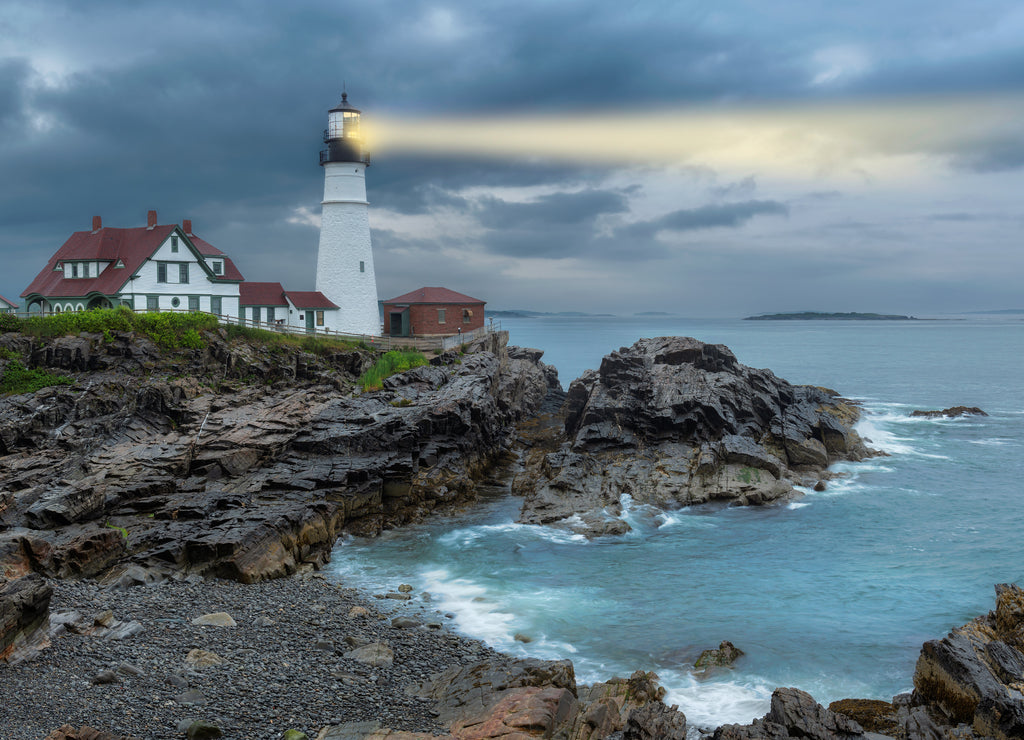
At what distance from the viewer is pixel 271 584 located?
69.1 feet

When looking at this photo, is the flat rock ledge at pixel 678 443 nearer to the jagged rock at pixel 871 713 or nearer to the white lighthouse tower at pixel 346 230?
the jagged rock at pixel 871 713

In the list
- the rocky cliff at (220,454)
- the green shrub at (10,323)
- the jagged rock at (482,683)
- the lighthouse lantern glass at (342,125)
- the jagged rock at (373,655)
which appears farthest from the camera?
the lighthouse lantern glass at (342,125)

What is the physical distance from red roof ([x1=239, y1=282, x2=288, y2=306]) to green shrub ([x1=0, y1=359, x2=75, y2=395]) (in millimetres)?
17305

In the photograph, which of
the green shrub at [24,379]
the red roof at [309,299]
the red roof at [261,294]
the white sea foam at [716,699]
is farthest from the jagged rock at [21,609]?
the red roof at [261,294]

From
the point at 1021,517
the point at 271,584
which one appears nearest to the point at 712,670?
the point at 271,584

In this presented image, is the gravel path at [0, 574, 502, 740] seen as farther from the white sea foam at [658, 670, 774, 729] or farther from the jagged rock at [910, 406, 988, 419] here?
the jagged rock at [910, 406, 988, 419]

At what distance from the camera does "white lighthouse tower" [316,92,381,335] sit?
163ft

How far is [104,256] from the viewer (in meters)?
44.1

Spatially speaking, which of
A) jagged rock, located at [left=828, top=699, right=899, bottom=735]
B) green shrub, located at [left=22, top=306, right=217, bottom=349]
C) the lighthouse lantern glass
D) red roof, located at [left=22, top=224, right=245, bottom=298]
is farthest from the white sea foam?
the lighthouse lantern glass

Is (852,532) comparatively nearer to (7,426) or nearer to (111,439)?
(111,439)

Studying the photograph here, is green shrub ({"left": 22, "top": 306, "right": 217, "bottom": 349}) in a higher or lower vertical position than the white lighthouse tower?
lower

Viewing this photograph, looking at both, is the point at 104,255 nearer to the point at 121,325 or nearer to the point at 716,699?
the point at 121,325

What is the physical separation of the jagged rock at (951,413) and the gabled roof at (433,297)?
33.5 m

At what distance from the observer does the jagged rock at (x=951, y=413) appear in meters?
53.9
